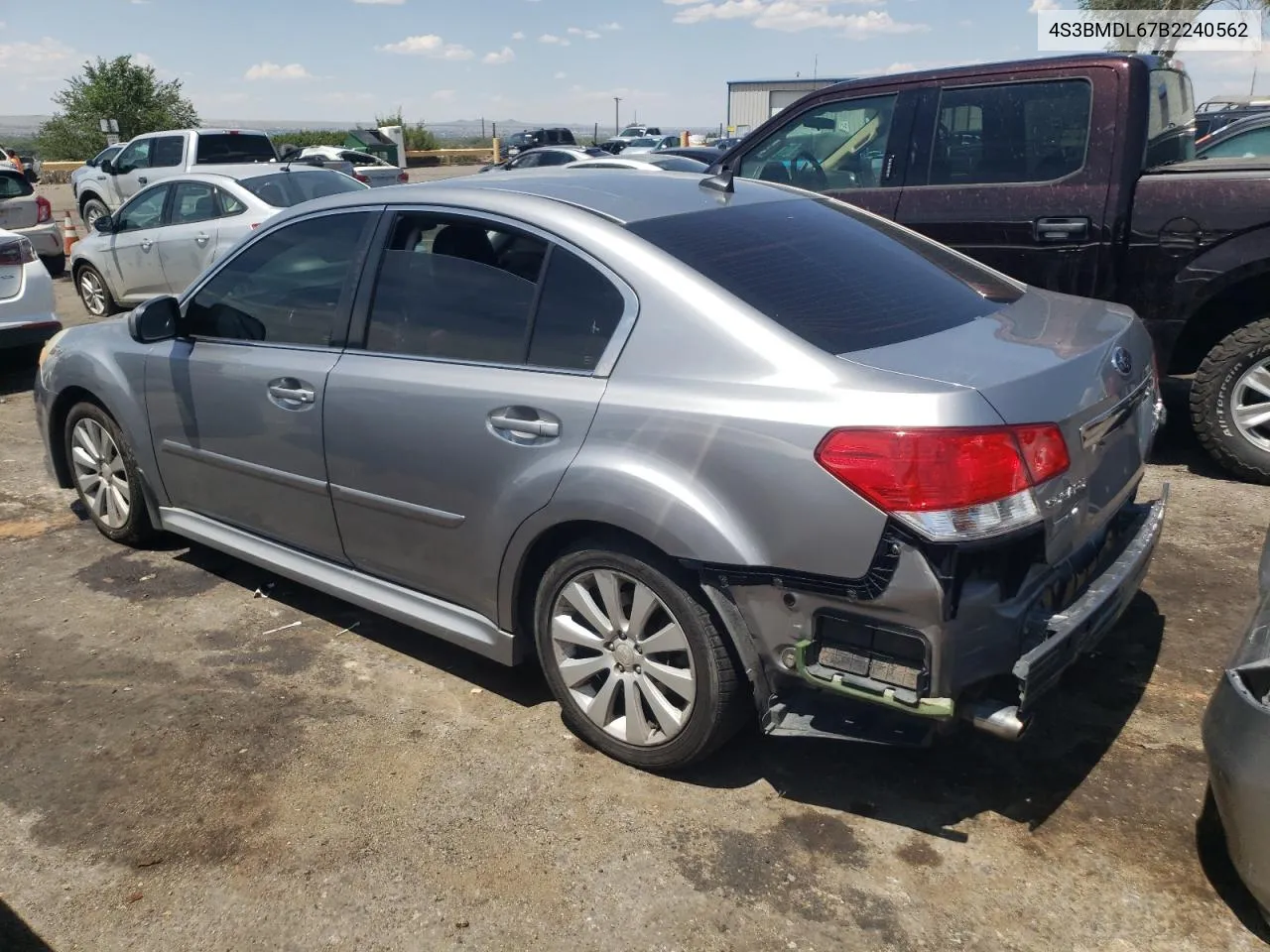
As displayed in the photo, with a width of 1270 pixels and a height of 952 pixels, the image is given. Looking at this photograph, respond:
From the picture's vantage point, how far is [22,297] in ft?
26.4

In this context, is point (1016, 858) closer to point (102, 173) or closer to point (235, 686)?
point (235, 686)

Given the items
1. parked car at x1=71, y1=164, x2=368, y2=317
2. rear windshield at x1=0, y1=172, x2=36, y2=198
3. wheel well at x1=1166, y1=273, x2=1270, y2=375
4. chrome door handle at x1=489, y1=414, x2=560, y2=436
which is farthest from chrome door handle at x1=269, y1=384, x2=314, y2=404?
rear windshield at x1=0, y1=172, x2=36, y2=198

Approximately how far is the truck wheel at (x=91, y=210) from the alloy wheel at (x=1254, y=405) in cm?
1728

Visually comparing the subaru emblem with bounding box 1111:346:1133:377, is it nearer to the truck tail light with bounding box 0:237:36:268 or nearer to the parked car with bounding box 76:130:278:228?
the truck tail light with bounding box 0:237:36:268

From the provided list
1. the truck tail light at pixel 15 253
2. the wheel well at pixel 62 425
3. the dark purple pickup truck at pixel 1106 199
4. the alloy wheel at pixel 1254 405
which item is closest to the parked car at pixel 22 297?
the truck tail light at pixel 15 253

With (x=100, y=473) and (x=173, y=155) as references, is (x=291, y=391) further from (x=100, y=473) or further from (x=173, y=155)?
(x=173, y=155)

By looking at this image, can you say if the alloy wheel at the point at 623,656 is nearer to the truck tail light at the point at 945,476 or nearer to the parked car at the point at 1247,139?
the truck tail light at the point at 945,476

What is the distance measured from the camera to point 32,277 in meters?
8.13

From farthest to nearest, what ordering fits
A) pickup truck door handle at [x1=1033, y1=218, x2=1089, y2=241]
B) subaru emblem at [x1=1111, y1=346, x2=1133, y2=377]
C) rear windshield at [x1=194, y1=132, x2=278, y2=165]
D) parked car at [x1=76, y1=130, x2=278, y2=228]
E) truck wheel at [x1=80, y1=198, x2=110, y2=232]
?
truck wheel at [x1=80, y1=198, x2=110, y2=232] < rear windshield at [x1=194, y1=132, x2=278, y2=165] < parked car at [x1=76, y1=130, x2=278, y2=228] < pickup truck door handle at [x1=1033, y1=218, x2=1089, y2=241] < subaru emblem at [x1=1111, y1=346, x2=1133, y2=377]

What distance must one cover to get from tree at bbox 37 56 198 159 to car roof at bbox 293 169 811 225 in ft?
138

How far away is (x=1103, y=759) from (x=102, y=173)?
18.4 metres

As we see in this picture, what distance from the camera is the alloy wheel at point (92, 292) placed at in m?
11.0

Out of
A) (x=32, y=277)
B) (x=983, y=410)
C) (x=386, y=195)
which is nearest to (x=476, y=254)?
(x=386, y=195)

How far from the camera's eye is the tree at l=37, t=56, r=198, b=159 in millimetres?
40469
